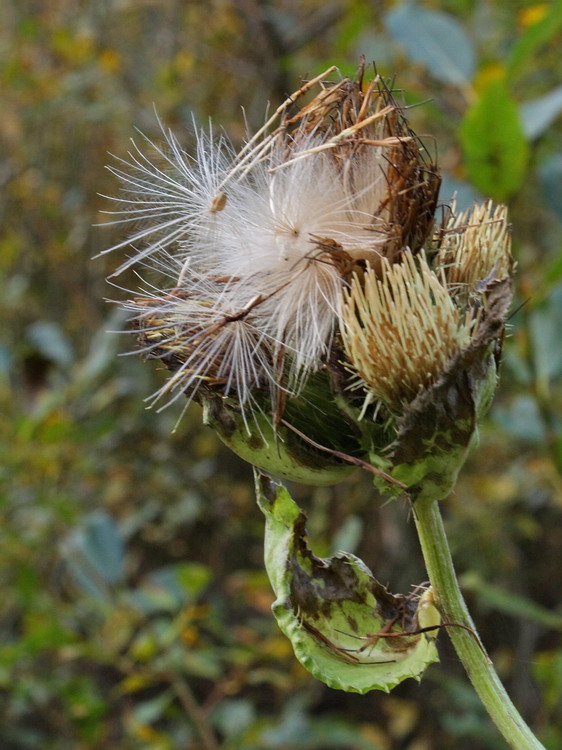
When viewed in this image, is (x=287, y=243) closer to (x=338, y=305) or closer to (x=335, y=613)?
(x=338, y=305)

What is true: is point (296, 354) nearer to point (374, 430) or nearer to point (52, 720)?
point (374, 430)

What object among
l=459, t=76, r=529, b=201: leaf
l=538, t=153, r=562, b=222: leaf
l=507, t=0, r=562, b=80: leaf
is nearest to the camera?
l=459, t=76, r=529, b=201: leaf

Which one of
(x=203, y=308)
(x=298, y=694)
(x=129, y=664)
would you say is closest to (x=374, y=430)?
(x=203, y=308)

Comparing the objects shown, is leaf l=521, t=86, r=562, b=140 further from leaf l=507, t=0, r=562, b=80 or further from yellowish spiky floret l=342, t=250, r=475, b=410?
yellowish spiky floret l=342, t=250, r=475, b=410

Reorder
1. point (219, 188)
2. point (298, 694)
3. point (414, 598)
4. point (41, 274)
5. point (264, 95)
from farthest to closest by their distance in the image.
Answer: point (41, 274), point (264, 95), point (298, 694), point (219, 188), point (414, 598)

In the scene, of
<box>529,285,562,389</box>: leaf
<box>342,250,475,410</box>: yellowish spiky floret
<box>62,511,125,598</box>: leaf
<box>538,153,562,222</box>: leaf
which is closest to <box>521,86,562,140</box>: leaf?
<box>538,153,562,222</box>: leaf

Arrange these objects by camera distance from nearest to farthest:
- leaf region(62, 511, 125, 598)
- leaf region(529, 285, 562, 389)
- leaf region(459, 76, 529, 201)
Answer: leaf region(459, 76, 529, 201)
leaf region(529, 285, 562, 389)
leaf region(62, 511, 125, 598)
